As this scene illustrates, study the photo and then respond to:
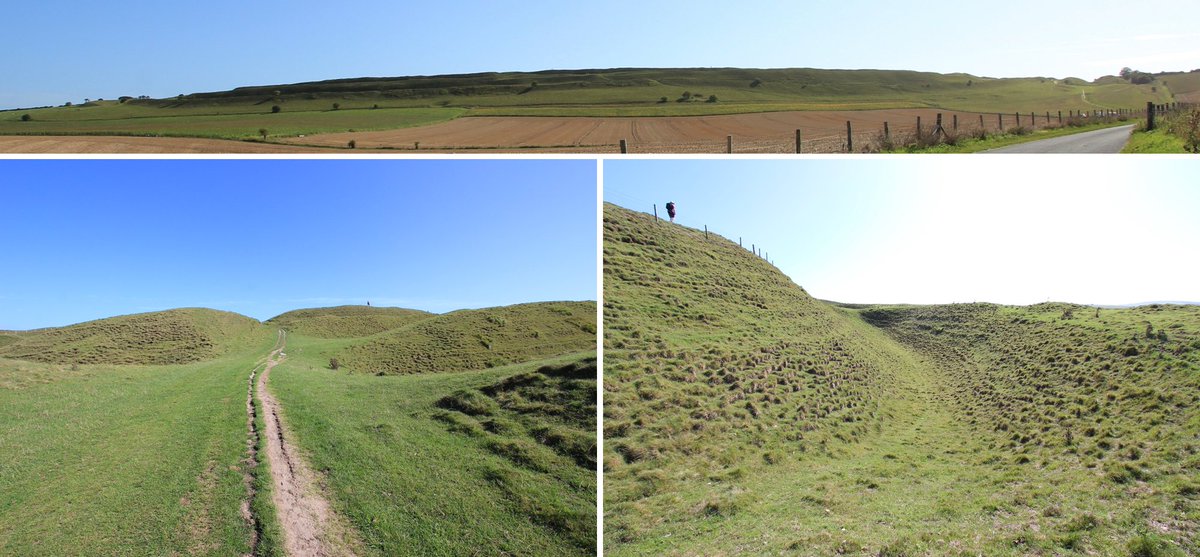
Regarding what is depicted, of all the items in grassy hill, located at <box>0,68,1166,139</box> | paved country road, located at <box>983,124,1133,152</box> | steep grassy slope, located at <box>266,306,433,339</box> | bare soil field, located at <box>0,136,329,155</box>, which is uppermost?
grassy hill, located at <box>0,68,1166,139</box>

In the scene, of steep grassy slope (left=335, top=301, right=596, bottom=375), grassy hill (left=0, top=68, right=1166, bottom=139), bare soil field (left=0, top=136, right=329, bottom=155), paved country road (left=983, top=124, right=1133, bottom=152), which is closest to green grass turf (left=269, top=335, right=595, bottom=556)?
steep grassy slope (left=335, top=301, right=596, bottom=375)

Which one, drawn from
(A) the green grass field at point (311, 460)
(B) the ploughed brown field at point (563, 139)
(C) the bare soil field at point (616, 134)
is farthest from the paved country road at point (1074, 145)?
(A) the green grass field at point (311, 460)

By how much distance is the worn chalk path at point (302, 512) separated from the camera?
28.3 ft

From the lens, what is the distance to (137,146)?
31094 millimetres

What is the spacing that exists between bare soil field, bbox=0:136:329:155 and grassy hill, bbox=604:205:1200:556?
22.4 m

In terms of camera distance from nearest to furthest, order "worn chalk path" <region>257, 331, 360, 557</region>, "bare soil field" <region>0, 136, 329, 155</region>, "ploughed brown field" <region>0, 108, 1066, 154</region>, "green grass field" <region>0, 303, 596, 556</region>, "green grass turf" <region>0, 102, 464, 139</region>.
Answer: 1. "worn chalk path" <region>257, 331, 360, 557</region>
2. "green grass field" <region>0, 303, 596, 556</region>
3. "ploughed brown field" <region>0, 108, 1066, 154</region>
4. "bare soil field" <region>0, 136, 329, 155</region>
5. "green grass turf" <region>0, 102, 464, 139</region>

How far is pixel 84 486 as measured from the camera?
1070 cm

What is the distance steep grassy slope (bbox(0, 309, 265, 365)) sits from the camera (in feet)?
112

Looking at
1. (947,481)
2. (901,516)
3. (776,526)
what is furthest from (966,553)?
(947,481)

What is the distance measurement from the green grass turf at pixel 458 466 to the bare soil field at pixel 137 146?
1782cm

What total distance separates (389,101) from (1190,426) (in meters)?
121

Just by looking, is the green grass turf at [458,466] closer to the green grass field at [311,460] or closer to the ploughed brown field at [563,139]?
the green grass field at [311,460]

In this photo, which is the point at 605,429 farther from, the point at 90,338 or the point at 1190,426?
the point at 90,338

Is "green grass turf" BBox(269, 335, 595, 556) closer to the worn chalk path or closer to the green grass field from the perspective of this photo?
the green grass field
